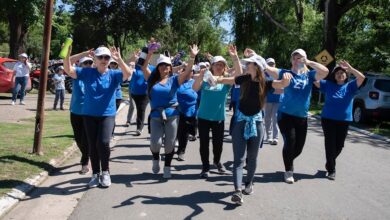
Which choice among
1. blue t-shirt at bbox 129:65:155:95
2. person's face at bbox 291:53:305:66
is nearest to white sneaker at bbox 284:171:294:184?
person's face at bbox 291:53:305:66

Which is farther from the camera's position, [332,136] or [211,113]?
[332,136]

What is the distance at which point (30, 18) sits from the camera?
955 inches

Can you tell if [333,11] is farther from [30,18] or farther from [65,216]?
[65,216]

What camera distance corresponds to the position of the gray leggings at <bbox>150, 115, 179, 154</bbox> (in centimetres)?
717

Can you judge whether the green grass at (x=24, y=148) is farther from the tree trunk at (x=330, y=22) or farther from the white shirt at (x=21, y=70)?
the tree trunk at (x=330, y=22)

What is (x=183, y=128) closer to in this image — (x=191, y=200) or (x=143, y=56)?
(x=143, y=56)

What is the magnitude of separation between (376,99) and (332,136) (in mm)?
8910

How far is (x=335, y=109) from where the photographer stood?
7.81m

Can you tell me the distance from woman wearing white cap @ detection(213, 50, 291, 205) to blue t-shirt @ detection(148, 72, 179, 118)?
121 cm

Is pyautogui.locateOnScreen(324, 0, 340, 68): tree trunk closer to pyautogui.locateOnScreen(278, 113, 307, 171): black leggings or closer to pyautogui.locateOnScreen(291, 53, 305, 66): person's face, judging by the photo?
pyautogui.locateOnScreen(278, 113, 307, 171): black leggings

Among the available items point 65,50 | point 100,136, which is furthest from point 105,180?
point 65,50

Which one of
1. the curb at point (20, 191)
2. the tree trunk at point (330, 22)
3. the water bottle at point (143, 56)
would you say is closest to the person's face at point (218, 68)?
the water bottle at point (143, 56)

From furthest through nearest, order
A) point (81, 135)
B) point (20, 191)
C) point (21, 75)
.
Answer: point (21, 75) → point (81, 135) → point (20, 191)

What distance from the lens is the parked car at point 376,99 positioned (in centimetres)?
1594
